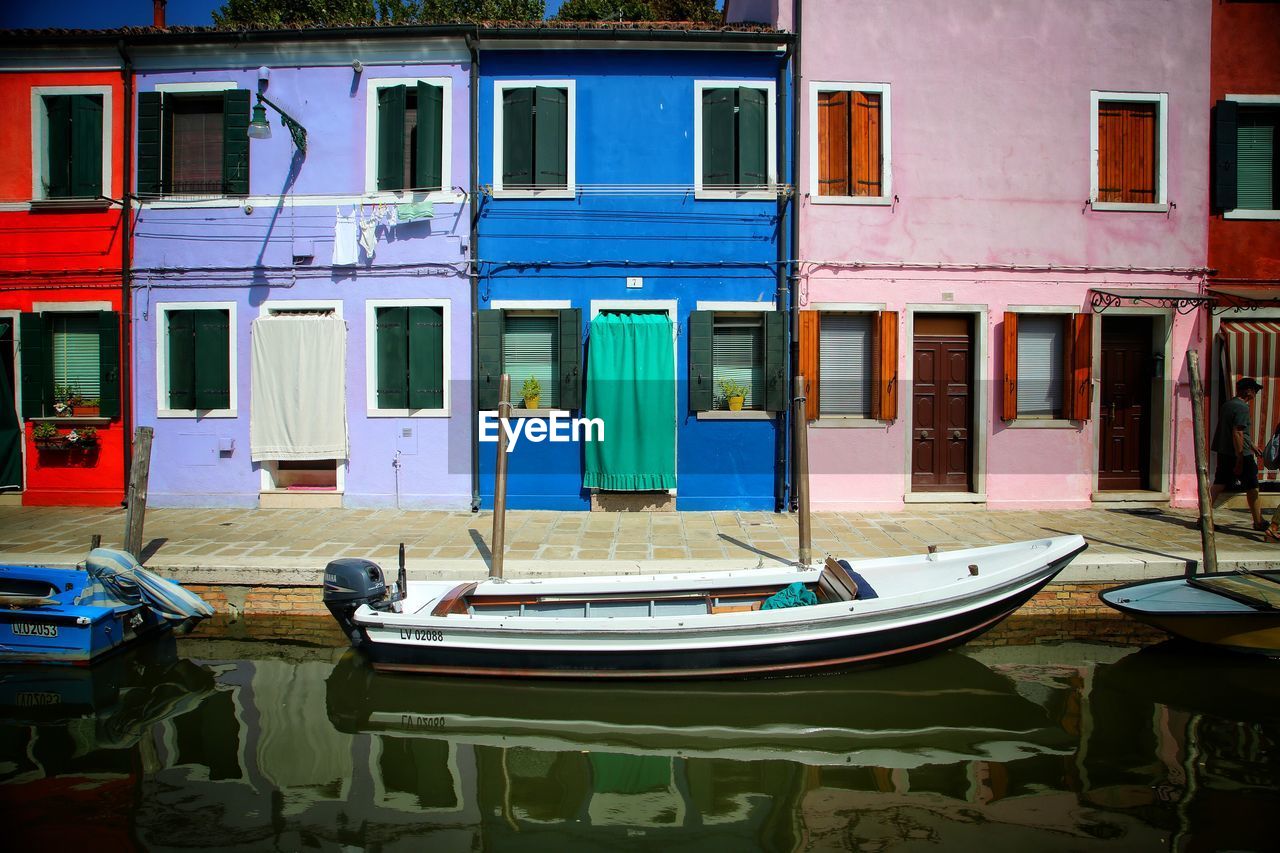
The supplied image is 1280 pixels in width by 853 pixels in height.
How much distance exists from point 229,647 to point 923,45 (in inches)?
425

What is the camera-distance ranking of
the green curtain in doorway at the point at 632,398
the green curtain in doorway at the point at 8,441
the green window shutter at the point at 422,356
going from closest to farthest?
the green curtain in doorway at the point at 8,441 → the green curtain in doorway at the point at 632,398 → the green window shutter at the point at 422,356

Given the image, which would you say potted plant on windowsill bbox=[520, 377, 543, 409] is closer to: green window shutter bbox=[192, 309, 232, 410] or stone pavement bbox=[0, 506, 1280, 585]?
stone pavement bbox=[0, 506, 1280, 585]

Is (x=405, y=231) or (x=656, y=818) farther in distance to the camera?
(x=405, y=231)

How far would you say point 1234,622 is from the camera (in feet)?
18.9

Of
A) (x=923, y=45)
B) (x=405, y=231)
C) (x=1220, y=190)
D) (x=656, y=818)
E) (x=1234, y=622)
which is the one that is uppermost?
(x=923, y=45)

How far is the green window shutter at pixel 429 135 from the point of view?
366 inches

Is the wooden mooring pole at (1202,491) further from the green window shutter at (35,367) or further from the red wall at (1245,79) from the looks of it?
the green window shutter at (35,367)

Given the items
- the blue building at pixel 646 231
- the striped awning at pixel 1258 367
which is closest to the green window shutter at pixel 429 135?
the blue building at pixel 646 231

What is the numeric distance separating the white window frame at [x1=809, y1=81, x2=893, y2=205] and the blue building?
1.18 feet

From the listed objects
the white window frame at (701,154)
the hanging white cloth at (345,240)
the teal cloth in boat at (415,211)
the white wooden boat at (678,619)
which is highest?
the white window frame at (701,154)

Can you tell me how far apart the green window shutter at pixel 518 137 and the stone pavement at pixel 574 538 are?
450cm

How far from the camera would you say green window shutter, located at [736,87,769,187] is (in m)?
9.36

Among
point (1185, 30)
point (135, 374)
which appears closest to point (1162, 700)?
point (1185, 30)

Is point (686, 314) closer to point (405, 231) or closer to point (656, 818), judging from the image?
point (405, 231)
